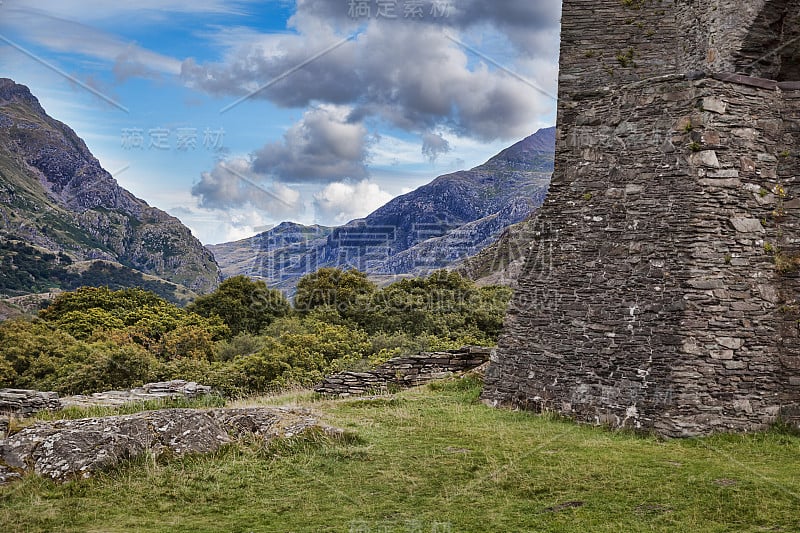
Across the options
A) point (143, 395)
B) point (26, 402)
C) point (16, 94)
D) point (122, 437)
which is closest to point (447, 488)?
point (122, 437)

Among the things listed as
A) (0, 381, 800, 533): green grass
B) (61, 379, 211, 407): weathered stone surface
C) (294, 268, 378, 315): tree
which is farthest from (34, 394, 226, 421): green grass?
(294, 268, 378, 315): tree

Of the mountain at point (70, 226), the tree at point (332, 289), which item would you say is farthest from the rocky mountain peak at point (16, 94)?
the tree at point (332, 289)

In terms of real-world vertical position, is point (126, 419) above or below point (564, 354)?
below

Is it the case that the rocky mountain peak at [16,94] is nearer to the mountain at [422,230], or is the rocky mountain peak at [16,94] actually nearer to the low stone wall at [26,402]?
the mountain at [422,230]

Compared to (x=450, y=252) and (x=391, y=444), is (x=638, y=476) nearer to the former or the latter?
(x=391, y=444)

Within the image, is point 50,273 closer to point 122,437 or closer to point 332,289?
point 332,289

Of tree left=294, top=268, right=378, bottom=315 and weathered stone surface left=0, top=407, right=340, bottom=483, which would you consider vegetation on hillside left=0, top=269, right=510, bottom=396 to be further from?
weathered stone surface left=0, top=407, right=340, bottom=483

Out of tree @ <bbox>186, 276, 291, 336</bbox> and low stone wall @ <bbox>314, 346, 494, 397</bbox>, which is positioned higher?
tree @ <bbox>186, 276, 291, 336</bbox>

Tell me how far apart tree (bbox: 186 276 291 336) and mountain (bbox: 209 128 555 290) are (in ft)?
12.4

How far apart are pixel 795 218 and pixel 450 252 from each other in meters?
53.5

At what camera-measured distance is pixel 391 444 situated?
31.5 ft

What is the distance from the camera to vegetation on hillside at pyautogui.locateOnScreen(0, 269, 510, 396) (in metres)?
21.2

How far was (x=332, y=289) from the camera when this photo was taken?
33156mm

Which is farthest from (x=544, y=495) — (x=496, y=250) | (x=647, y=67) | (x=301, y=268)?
(x=301, y=268)
